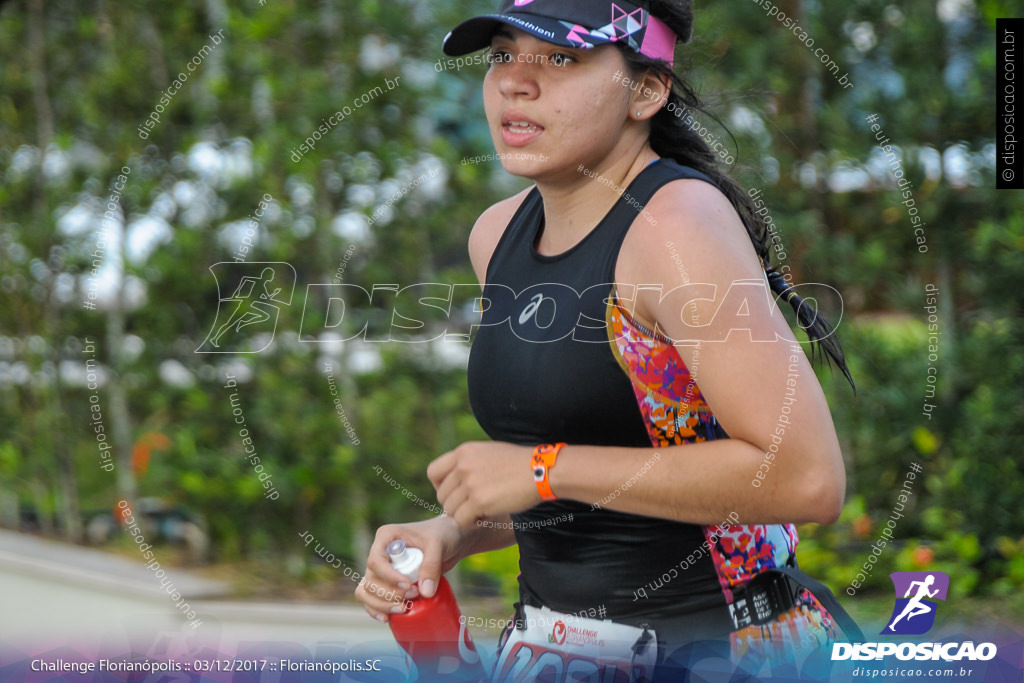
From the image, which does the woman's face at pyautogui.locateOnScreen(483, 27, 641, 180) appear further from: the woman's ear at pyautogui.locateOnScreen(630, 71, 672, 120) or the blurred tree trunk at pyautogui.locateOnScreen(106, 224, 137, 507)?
the blurred tree trunk at pyautogui.locateOnScreen(106, 224, 137, 507)

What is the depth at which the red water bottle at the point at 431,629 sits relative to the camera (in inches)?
59.7

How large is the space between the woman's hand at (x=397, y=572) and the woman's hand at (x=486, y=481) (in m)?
0.10

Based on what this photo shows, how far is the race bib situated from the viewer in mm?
1433

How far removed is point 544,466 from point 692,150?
588 mm

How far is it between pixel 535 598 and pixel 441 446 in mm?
2471

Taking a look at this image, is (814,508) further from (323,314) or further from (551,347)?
(323,314)

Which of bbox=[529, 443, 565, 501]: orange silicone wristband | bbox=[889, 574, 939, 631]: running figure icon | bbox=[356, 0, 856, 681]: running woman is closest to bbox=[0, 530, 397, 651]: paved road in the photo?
bbox=[889, 574, 939, 631]: running figure icon

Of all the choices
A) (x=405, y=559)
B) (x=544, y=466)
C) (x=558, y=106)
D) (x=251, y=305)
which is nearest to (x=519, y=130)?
(x=558, y=106)

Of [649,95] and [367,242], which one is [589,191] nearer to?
[649,95]

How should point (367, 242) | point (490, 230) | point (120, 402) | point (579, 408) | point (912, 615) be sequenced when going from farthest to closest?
point (120, 402), point (367, 242), point (912, 615), point (490, 230), point (579, 408)

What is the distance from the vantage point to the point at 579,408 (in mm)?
1369

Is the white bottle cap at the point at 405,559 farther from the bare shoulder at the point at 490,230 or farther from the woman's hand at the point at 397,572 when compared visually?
the bare shoulder at the point at 490,230

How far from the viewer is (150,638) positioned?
87.6 inches

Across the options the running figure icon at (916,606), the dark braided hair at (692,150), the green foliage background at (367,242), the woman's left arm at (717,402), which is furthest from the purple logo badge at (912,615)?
the green foliage background at (367,242)
